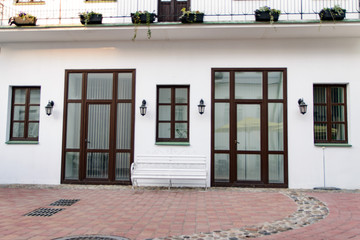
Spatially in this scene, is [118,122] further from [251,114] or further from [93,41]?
[251,114]

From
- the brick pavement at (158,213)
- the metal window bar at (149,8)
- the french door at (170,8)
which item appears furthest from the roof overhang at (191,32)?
the brick pavement at (158,213)

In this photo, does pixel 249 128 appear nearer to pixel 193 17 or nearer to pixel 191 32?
pixel 191 32

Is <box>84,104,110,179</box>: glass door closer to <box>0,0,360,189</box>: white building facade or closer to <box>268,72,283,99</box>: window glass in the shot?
<box>0,0,360,189</box>: white building facade

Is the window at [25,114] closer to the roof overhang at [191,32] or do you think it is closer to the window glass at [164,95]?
the roof overhang at [191,32]

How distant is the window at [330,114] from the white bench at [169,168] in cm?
334

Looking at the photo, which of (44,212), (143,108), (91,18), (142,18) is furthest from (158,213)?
(91,18)

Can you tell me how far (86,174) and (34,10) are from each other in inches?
206

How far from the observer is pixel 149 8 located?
8711mm

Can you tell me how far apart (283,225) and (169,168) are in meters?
3.92

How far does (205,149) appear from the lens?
8.29 metres

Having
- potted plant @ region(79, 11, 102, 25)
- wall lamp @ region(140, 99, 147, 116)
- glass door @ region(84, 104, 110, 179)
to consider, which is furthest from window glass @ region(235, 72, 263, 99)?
potted plant @ region(79, 11, 102, 25)

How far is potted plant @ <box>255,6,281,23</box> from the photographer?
7.70 meters

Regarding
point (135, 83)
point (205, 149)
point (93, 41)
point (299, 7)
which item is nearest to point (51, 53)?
point (93, 41)

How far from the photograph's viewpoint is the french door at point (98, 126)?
8547mm
